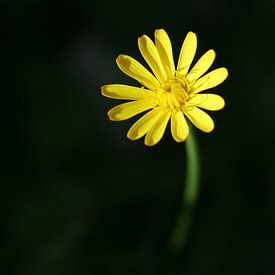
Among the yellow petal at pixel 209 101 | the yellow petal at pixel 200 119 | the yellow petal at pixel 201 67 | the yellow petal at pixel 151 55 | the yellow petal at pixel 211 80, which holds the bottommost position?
the yellow petal at pixel 200 119

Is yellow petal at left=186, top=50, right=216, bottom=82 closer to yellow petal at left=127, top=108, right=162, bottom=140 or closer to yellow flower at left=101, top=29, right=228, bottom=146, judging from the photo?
yellow flower at left=101, top=29, right=228, bottom=146

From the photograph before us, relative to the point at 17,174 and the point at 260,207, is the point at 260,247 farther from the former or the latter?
the point at 17,174

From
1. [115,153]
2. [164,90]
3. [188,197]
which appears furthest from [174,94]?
[115,153]

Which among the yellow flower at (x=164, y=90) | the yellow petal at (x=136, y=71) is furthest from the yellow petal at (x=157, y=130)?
the yellow petal at (x=136, y=71)

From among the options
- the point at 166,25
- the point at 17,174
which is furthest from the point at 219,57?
the point at 17,174

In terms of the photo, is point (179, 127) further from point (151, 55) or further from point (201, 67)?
point (151, 55)

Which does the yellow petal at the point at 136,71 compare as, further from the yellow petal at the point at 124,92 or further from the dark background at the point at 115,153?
the dark background at the point at 115,153

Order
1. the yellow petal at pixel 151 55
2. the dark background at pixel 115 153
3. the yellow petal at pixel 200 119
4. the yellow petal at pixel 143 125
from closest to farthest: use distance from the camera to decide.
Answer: the yellow petal at pixel 200 119
the yellow petal at pixel 143 125
the yellow petal at pixel 151 55
the dark background at pixel 115 153
